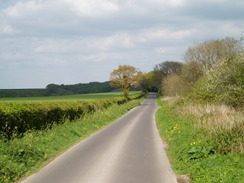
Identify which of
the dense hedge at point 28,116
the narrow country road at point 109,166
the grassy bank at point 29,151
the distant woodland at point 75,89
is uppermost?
the distant woodland at point 75,89

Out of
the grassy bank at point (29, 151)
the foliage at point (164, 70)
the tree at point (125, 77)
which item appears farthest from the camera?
the foliage at point (164, 70)

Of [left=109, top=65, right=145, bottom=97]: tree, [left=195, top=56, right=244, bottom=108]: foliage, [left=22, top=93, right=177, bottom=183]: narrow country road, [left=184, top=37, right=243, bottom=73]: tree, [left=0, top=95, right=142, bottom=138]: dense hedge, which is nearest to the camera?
[left=22, top=93, right=177, bottom=183]: narrow country road

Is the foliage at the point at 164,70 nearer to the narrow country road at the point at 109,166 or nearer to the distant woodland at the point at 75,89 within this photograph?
the distant woodland at the point at 75,89

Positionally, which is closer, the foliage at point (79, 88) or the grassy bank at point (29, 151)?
the grassy bank at point (29, 151)

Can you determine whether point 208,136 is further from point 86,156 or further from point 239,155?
point 86,156

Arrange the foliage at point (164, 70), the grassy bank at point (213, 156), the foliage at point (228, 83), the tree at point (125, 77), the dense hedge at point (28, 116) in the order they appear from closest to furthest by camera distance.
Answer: the grassy bank at point (213, 156) → the dense hedge at point (28, 116) → the foliage at point (228, 83) → the tree at point (125, 77) → the foliage at point (164, 70)

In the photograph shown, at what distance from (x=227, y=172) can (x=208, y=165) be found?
→ 3.63 ft

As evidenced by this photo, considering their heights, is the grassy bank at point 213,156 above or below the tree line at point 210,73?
below

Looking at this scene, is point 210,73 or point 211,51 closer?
point 210,73

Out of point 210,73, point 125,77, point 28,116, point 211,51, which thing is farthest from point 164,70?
point 28,116

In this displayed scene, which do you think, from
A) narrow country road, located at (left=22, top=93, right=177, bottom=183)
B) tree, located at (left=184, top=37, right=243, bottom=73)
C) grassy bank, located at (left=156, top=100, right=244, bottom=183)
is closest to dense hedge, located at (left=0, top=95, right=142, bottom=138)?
narrow country road, located at (left=22, top=93, right=177, bottom=183)

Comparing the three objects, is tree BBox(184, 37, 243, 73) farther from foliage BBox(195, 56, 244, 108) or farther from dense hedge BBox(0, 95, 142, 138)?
dense hedge BBox(0, 95, 142, 138)

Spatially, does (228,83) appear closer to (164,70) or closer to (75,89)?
(164,70)

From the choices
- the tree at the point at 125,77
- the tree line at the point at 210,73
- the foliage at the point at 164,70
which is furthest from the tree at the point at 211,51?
the foliage at the point at 164,70
